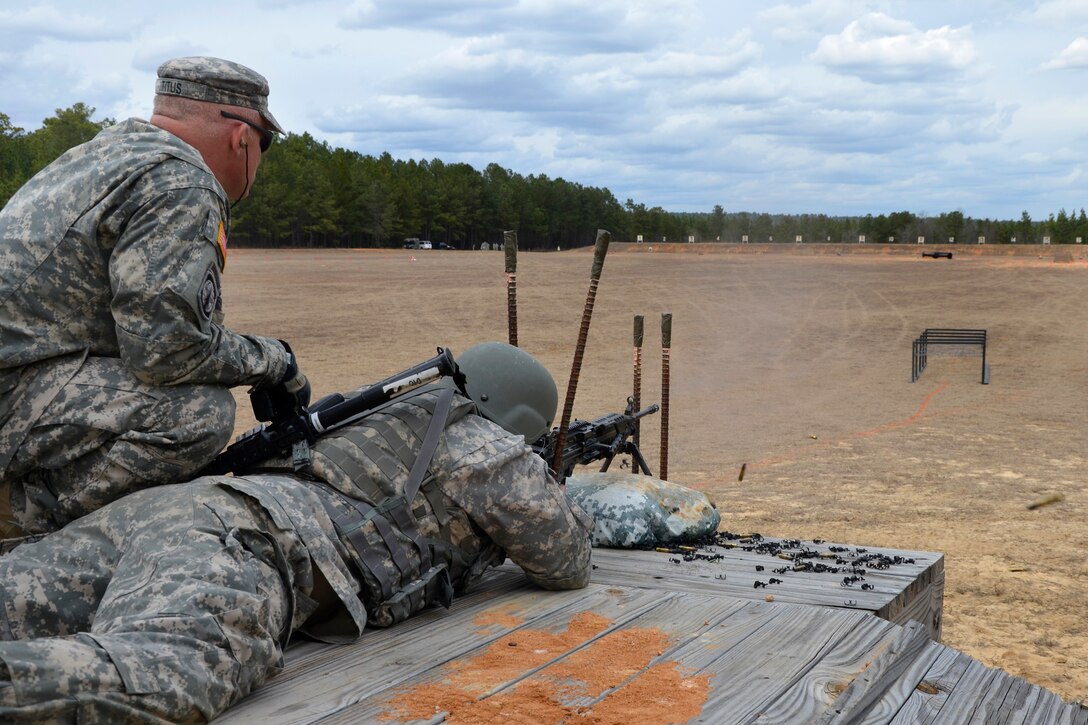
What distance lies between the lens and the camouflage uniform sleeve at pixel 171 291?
2867mm

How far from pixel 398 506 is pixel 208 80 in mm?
1317

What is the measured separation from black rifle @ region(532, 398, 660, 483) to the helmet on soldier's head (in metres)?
0.67

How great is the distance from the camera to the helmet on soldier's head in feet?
13.3

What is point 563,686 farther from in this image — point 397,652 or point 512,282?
point 512,282

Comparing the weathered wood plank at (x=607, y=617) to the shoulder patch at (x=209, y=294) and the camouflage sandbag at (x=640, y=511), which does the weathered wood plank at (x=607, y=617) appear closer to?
the camouflage sandbag at (x=640, y=511)

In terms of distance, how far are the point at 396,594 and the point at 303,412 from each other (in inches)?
23.3

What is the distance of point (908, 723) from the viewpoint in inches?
104

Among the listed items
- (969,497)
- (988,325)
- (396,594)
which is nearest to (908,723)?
(396,594)

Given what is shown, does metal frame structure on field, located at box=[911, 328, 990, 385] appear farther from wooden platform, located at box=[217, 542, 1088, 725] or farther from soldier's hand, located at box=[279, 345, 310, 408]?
soldier's hand, located at box=[279, 345, 310, 408]

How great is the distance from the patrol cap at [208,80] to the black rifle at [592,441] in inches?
80.2

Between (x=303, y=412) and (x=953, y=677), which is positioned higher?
(x=303, y=412)

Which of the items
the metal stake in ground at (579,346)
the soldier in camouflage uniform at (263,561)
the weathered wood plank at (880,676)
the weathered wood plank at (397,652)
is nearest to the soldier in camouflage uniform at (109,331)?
the soldier in camouflage uniform at (263,561)

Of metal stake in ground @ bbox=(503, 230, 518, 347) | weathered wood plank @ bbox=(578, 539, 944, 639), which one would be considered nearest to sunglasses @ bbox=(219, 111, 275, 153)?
weathered wood plank @ bbox=(578, 539, 944, 639)

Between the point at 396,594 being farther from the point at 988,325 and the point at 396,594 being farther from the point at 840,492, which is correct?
the point at 988,325
